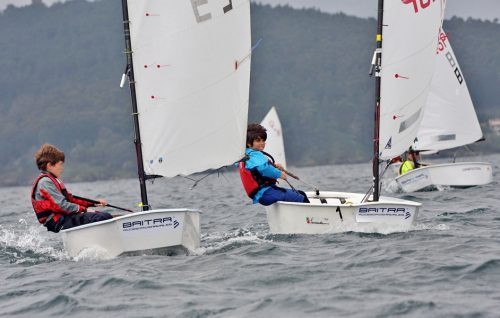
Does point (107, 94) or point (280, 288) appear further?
point (107, 94)

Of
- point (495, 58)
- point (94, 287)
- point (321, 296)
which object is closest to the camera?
point (321, 296)

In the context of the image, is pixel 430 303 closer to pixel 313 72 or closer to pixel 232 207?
pixel 232 207

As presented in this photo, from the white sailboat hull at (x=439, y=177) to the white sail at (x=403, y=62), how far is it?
7296 mm

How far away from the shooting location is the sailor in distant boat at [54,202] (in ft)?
34.5

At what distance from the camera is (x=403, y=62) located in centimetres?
1300

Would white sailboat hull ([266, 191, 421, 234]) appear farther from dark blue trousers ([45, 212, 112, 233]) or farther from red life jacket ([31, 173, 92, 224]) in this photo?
red life jacket ([31, 173, 92, 224])

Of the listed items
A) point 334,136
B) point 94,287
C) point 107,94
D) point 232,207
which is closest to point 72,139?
point 107,94

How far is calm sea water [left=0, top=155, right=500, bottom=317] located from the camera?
7.40 m

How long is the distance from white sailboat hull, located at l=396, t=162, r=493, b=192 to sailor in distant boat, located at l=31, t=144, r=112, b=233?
1144 centimetres

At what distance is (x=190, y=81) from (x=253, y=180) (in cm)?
160

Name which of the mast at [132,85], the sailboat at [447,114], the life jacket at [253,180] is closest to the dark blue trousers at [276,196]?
the life jacket at [253,180]

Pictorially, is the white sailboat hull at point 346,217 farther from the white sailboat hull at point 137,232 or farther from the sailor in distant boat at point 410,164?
the sailor in distant boat at point 410,164

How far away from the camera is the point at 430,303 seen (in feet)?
23.7

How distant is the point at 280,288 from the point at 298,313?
36.7 inches
